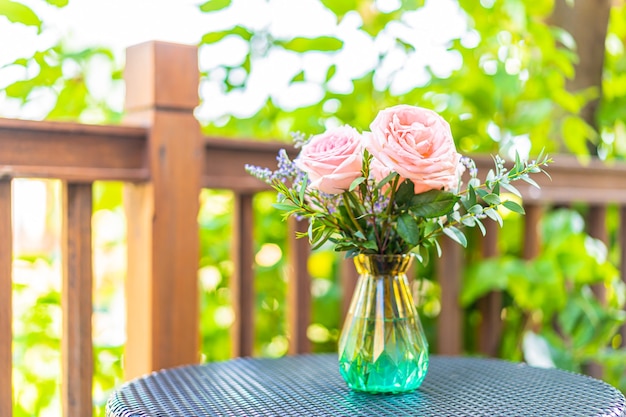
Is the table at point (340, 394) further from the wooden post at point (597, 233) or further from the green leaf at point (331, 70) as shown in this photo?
the wooden post at point (597, 233)

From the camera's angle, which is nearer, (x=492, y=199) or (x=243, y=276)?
(x=492, y=199)

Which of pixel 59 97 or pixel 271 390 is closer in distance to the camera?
pixel 271 390

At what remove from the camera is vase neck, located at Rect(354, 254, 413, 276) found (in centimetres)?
105

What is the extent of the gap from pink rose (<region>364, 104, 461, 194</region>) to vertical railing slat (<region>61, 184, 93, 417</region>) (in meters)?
0.63

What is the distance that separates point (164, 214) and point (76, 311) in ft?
0.79

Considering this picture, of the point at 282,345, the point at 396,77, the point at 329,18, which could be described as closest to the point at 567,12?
the point at 396,77

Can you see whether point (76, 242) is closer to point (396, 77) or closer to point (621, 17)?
point (396, 77)

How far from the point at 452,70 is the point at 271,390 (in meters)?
1.16

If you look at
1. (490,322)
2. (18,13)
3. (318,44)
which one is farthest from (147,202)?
(490,322)

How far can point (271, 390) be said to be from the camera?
1.08m

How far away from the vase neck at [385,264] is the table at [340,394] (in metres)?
0.18

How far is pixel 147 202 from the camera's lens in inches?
54.6

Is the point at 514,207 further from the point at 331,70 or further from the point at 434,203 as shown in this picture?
the point at 331,70

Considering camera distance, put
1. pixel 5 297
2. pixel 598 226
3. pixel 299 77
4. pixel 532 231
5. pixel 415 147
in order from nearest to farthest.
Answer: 1. pixel 415 147
2. pixel 5 297
3. pixel 299 77
4. pixel 532 231
5. pixel 598 226
